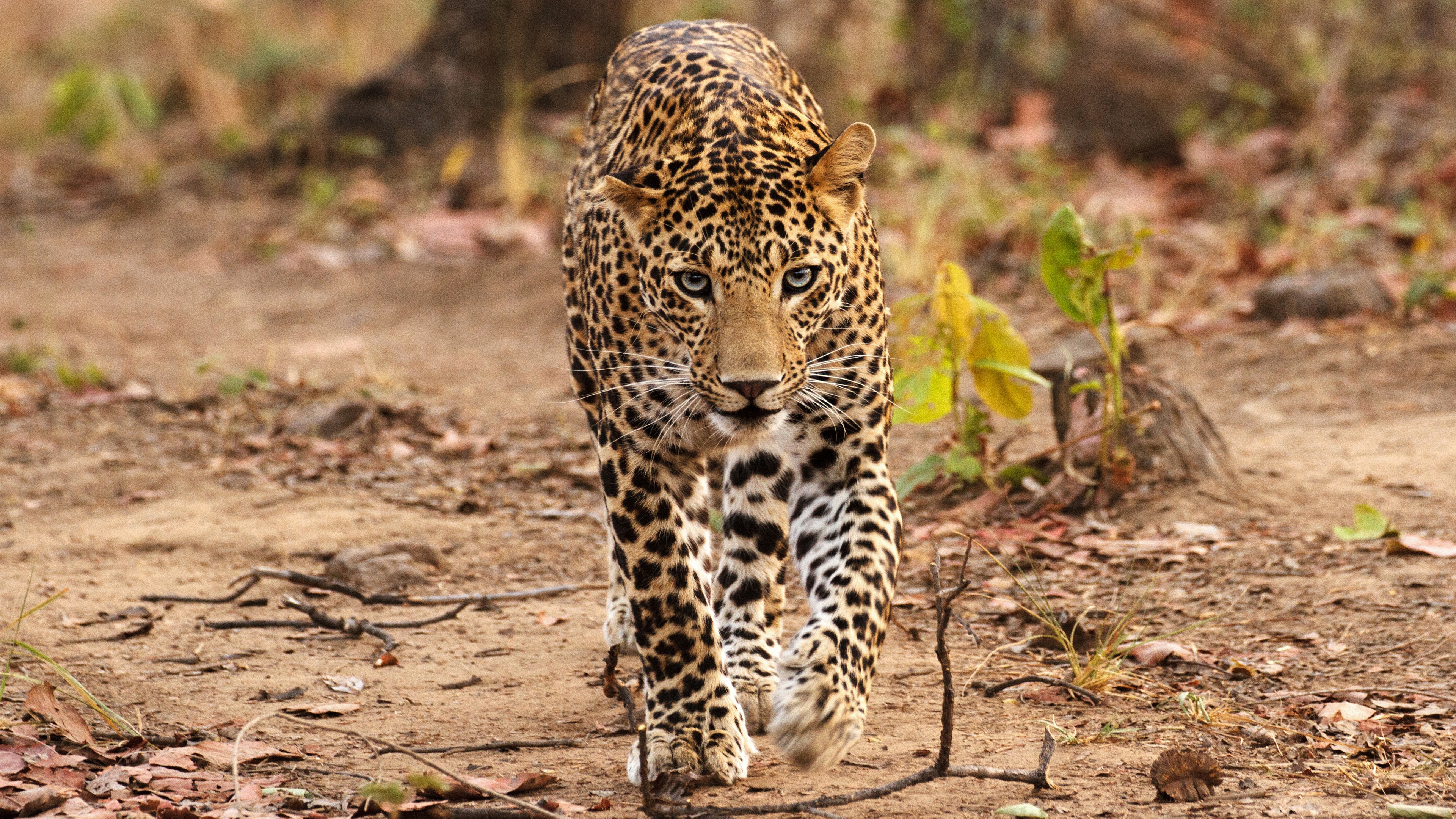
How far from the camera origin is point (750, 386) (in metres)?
3.85

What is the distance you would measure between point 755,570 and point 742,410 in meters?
0.93

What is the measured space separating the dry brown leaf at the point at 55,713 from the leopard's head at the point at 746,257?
2.03 meters

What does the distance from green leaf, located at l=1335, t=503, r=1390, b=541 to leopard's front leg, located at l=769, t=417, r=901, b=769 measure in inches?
91.2

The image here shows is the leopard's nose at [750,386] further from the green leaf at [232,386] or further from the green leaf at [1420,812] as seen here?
the green leaf at [232,386]

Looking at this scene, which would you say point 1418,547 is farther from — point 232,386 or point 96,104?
point 96,104

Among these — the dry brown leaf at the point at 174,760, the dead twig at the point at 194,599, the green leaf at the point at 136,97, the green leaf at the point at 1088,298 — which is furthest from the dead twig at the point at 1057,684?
the green leaf at the point at 136,97

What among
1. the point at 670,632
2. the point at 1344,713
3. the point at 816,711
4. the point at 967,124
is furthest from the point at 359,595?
the point at 967,124

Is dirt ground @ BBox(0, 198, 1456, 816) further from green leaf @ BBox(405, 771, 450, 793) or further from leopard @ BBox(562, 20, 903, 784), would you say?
green leaf @ BBox(405, 771, 450, 793)

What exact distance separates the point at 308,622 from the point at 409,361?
4.85m

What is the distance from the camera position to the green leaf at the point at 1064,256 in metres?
5.52

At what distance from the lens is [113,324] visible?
10.7 metres

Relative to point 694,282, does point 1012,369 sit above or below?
below

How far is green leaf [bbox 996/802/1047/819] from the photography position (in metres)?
3.47

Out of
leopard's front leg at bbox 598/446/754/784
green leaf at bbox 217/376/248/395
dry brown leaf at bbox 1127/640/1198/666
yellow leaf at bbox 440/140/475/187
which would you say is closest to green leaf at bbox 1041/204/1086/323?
dry brown leaf at bbox 1127/640/1198/666
